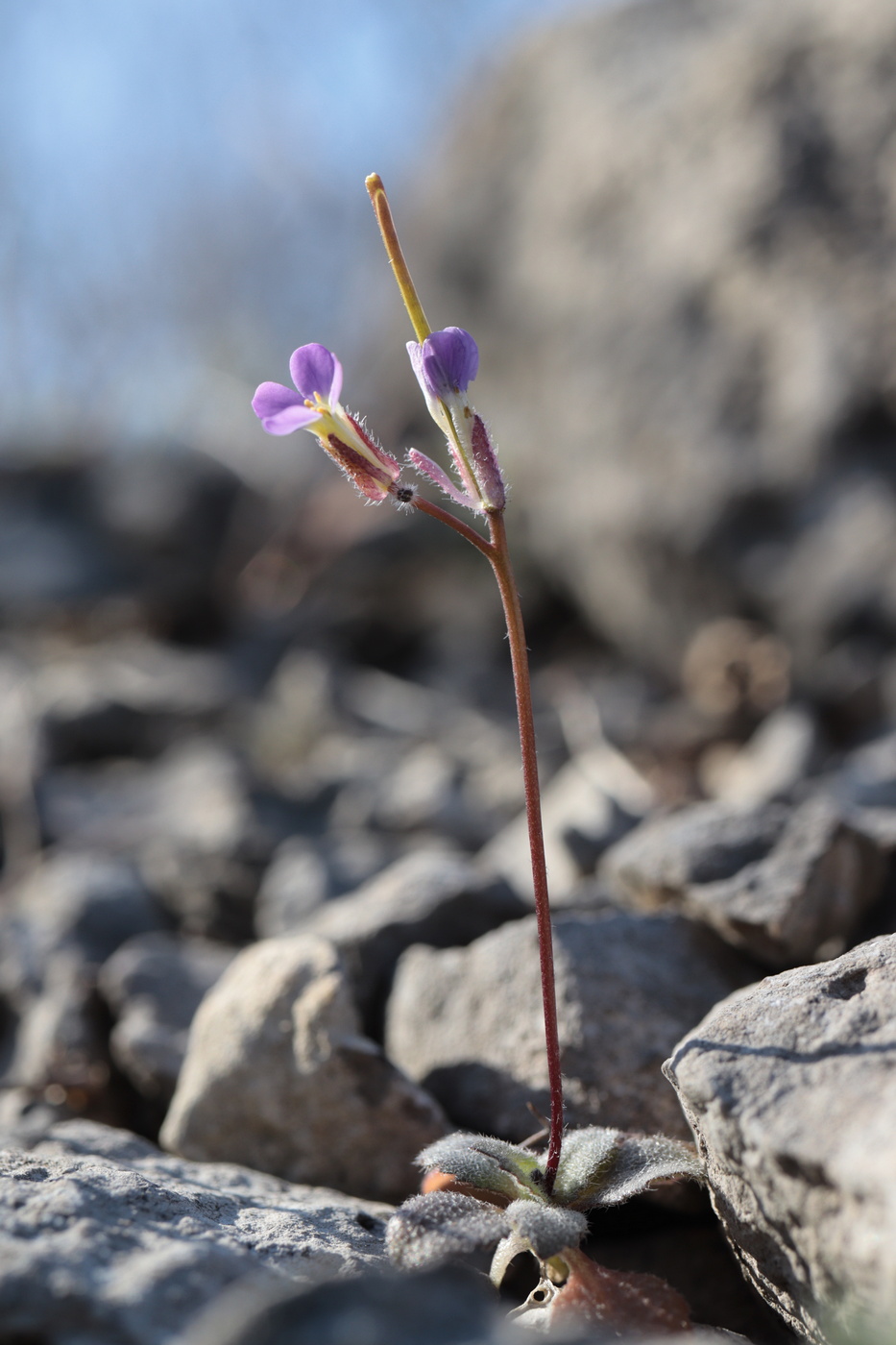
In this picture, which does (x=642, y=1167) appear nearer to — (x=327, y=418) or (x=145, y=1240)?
(x=145, y=1240)

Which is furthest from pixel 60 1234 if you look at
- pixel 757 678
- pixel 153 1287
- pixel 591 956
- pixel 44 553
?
pixel 44 553

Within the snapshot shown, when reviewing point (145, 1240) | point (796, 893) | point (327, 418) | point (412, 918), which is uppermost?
point (327, 418)

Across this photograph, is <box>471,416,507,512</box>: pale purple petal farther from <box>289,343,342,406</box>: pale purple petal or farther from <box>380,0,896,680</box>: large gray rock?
<box>380,0,896,680</box>: large gray rock

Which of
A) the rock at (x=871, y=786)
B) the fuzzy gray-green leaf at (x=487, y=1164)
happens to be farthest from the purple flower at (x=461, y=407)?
the rock at (x=871, y=786)

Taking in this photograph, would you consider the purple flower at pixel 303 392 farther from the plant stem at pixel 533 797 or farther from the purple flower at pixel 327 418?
the plant stem at pixel 533 797

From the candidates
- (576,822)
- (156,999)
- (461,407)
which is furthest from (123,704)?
(461,407)

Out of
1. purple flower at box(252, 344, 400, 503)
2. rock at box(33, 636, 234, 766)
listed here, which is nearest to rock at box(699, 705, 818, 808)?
purple flower at box(252, 344, 400, 503)
